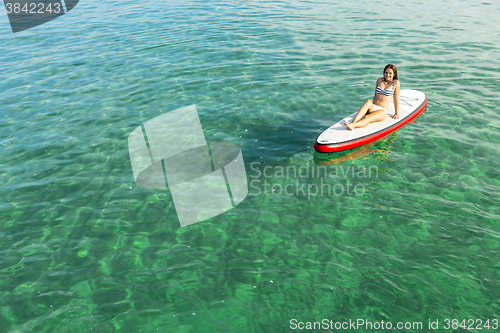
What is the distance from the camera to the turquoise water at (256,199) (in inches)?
205

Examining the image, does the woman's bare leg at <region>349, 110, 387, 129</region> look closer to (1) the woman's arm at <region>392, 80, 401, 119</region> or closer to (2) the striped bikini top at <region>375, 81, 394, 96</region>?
(1) the woman's arm at <region>392, 80, 401, 119</region>

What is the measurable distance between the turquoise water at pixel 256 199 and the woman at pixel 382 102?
27.2 inches

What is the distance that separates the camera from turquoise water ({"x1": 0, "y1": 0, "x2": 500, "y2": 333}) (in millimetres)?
5219

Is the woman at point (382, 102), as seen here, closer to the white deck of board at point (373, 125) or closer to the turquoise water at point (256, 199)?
the white deck of board at point (373, 125)

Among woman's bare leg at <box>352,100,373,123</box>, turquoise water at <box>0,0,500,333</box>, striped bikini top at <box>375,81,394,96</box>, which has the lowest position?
turquoise water at <box>0,0,500,333</box>

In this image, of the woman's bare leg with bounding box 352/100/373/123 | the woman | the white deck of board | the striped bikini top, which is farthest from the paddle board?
the striped bikini top

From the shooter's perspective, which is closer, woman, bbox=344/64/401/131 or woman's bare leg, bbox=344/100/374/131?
woman's bare leg, bbox=344/100/374/131

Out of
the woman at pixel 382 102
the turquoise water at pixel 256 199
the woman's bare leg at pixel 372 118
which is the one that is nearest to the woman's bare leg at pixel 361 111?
the woman at pixel 382 102

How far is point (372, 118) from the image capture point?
29.7ft

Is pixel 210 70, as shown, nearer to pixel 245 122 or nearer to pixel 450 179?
pixel 245 122

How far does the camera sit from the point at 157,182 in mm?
7789

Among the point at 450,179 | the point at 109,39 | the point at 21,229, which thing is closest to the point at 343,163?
the point at 450,179

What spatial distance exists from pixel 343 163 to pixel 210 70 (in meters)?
7.01

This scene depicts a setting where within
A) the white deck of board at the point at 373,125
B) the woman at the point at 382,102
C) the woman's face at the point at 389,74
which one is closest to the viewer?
the white deck of board at the point at 373,125
